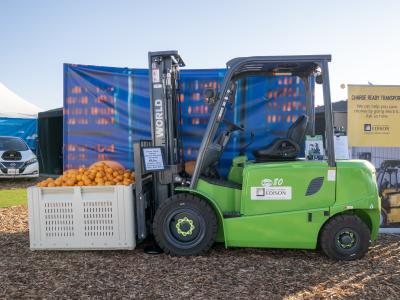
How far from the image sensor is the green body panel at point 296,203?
15.6ft

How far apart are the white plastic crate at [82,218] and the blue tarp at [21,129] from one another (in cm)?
1226

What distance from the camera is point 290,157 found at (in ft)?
16.5

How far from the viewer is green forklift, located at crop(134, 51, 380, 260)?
15.6ft

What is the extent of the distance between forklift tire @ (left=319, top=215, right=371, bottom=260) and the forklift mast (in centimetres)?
190

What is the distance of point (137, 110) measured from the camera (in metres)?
6.78

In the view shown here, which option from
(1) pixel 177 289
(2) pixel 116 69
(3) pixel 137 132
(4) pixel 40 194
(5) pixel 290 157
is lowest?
(1) pixel 177 289

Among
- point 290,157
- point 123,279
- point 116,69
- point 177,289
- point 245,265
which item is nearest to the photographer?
point 177,289

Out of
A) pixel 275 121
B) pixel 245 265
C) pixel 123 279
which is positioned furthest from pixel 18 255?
pixel 275 121

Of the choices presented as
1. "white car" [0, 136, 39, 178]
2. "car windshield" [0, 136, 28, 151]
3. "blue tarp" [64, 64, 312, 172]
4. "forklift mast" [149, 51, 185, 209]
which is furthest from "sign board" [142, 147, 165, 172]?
"car windshield" [0, 136, 28, 151]

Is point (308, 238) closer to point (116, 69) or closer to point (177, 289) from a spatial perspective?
point (177, 289)

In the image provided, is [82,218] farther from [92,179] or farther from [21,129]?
[21,129]

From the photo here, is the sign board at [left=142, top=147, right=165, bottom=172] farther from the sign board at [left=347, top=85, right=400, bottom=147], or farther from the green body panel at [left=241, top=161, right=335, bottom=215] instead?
the sign board at [left=347, top=85, right=400, bottom=147]

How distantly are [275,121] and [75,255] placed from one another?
3459 mm

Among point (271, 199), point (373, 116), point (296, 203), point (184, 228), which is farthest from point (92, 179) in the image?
point (373, 116)
